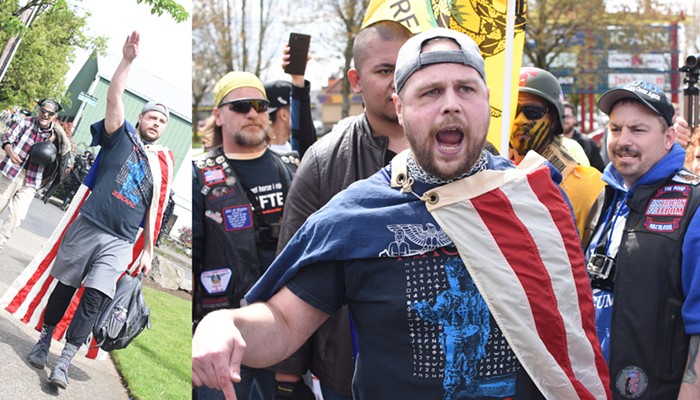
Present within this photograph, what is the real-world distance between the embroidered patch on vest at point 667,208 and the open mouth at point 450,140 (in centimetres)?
143

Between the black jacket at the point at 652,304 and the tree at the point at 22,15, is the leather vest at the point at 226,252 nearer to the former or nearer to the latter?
the black jacket at the point at 652,304

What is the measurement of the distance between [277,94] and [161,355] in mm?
4514

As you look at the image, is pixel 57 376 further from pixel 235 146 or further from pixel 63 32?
pixel 235 146

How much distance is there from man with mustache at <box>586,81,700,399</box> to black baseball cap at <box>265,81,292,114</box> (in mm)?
3428

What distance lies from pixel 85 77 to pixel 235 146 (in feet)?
7.76

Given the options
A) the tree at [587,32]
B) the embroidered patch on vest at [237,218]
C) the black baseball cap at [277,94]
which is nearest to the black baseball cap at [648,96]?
the embroidered patch on vest at [237,218]

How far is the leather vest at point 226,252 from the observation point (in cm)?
444

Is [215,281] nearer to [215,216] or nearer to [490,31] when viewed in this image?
[215,216]

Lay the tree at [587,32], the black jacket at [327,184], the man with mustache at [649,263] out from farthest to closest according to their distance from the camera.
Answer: the tree at [587,32] → the man with mustache at [649,263] → the black jacket at [327,184]

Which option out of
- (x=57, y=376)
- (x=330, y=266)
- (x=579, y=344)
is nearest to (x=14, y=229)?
(x=57, y=376)

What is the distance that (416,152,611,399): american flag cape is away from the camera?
7.78 feet

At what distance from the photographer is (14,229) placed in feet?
8.07

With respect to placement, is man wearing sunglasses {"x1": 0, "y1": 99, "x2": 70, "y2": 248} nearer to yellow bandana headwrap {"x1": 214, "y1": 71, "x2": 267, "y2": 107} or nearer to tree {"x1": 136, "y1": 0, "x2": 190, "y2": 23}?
tree {"x1": 136, "y1": 0, "x2": 190, "y2": 23}

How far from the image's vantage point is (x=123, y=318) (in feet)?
8.32
